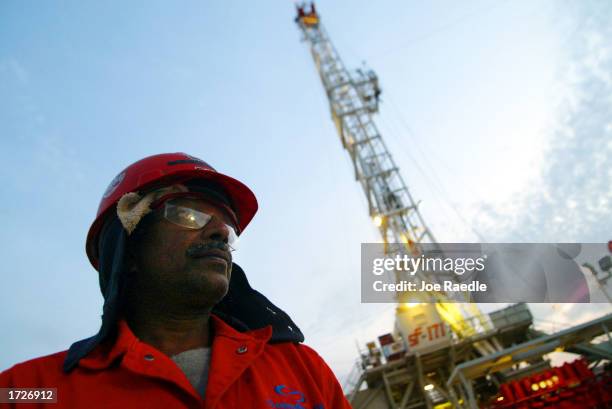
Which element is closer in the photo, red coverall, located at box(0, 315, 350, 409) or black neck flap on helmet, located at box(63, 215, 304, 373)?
red coverall, located at box(0, 315, 350, 409)

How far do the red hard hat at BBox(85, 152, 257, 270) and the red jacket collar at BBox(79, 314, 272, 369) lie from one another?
755 millimetres

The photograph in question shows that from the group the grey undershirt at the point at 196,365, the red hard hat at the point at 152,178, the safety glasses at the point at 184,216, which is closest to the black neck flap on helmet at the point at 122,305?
the red hard hat at the point at 152,178

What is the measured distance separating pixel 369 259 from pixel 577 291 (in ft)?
30.4

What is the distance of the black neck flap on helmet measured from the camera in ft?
6.18

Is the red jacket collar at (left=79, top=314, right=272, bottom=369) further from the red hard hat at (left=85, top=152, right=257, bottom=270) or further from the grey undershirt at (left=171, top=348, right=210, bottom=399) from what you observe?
the red hard hat at (left=85, top=152, right=257, bottom=270)

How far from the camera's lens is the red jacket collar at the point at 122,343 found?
1691 mm

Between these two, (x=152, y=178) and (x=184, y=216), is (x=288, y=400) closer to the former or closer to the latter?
(x=184, y=216)

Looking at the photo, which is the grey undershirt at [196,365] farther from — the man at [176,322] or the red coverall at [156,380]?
the red coverall at [156,380]

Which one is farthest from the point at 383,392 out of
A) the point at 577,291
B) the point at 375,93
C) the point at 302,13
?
the point at 302,13

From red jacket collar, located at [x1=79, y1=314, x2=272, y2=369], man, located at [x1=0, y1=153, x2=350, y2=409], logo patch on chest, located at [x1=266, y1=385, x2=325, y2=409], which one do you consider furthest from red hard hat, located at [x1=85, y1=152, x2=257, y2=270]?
logo patch on chest, located at [x1=266, y1=385, x2=325, y2=409]

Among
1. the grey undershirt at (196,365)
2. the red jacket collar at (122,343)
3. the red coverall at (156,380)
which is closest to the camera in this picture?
the red coverall at (156,380)

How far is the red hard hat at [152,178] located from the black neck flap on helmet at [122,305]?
0.11m

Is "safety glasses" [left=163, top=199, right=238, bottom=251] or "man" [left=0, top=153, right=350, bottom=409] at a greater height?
"safety glasses" [left=163, top=199, right=238, bottom=251]

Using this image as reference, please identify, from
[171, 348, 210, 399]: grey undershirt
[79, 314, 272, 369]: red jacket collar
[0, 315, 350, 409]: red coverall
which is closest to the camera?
[0, 315, 350, 409]: red coverall
